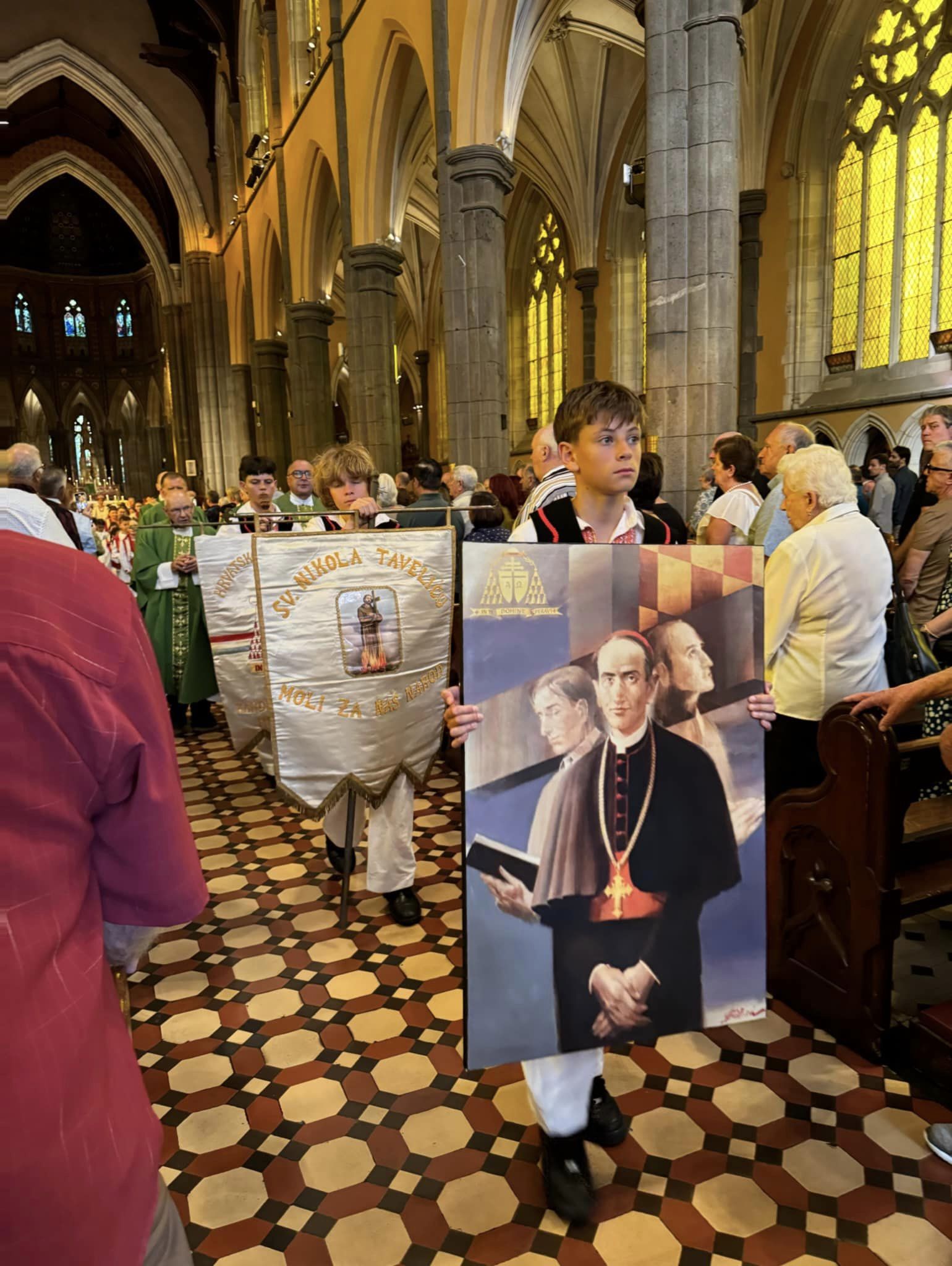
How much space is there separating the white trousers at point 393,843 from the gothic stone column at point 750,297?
11.6 metres

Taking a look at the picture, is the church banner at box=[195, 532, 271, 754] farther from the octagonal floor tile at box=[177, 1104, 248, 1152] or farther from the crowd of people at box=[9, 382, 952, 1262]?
the octagonal floor tile at box=[177, 1104, 248, 1152]

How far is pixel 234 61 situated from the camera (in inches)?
814

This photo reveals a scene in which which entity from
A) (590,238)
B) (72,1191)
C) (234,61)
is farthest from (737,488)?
(234,61)

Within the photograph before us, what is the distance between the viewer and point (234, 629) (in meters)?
3.96

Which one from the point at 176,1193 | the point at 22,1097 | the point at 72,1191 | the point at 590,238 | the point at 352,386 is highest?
the point at 590,238

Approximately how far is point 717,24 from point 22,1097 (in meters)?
7.40

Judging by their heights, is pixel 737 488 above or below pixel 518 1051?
above

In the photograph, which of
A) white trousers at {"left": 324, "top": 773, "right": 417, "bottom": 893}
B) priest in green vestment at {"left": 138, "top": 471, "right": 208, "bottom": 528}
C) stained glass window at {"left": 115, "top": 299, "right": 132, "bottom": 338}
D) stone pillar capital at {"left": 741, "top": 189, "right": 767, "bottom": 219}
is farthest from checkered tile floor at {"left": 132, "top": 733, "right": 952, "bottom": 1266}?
stained glass window at {"left": 115, "top": 299, "right": 132, "bottom": 338}

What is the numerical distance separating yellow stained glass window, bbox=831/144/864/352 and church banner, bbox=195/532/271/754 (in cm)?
1166

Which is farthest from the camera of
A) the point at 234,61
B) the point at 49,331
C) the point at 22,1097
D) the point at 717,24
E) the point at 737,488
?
the point at 49,331

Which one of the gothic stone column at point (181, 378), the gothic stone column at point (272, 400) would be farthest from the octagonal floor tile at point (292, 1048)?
the gothic stone column at point (181, 378)

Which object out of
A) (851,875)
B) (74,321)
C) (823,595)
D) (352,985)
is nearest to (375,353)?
(823,595)

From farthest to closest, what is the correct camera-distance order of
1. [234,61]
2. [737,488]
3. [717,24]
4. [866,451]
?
[234,61] < [866,451] < [717,24] < [737,488]

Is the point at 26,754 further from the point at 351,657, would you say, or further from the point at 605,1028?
the point at 351,657
